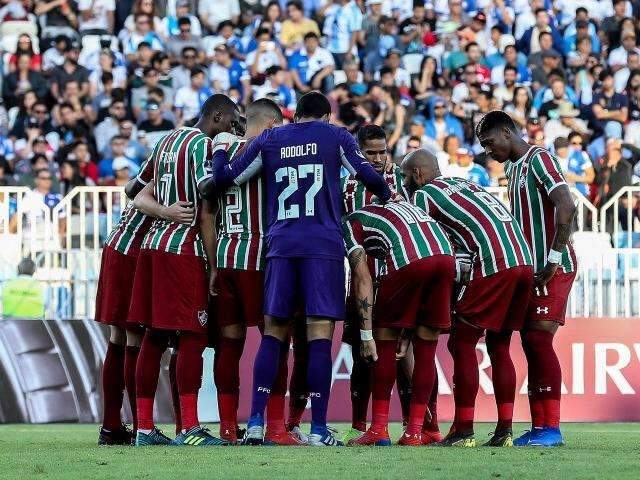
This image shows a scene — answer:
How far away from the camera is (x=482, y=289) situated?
31.1 ft

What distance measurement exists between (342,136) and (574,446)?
8.01 feet

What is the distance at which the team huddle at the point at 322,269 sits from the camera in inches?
357

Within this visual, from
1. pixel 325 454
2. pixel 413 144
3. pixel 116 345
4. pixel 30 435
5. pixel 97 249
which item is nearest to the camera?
pixel 325 454

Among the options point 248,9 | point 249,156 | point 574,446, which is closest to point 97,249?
point 249,156

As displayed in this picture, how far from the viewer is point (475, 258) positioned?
959 cm

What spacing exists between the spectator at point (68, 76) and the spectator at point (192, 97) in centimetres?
124

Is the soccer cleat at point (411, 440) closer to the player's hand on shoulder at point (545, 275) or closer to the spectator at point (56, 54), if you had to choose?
the player's hand on shoulder at point (545, 275)

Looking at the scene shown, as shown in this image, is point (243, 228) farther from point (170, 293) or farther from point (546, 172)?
point (546, 172)

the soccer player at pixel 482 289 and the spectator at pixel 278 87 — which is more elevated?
the spectator at pixel 278 87

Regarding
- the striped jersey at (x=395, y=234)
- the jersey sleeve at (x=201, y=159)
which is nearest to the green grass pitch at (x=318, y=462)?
the striped jersey at (x=395, y=234)

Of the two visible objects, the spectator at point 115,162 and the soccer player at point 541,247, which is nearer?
the soccer player at point 541,247

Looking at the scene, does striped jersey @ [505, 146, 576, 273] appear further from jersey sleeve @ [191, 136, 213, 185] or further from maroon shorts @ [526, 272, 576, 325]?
jersey sleeve @ [191, 136, 213, 185]

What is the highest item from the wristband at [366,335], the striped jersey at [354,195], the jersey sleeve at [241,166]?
the jersey sleeve at [241,166]

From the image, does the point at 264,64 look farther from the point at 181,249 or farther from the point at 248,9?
the point at 181,249
